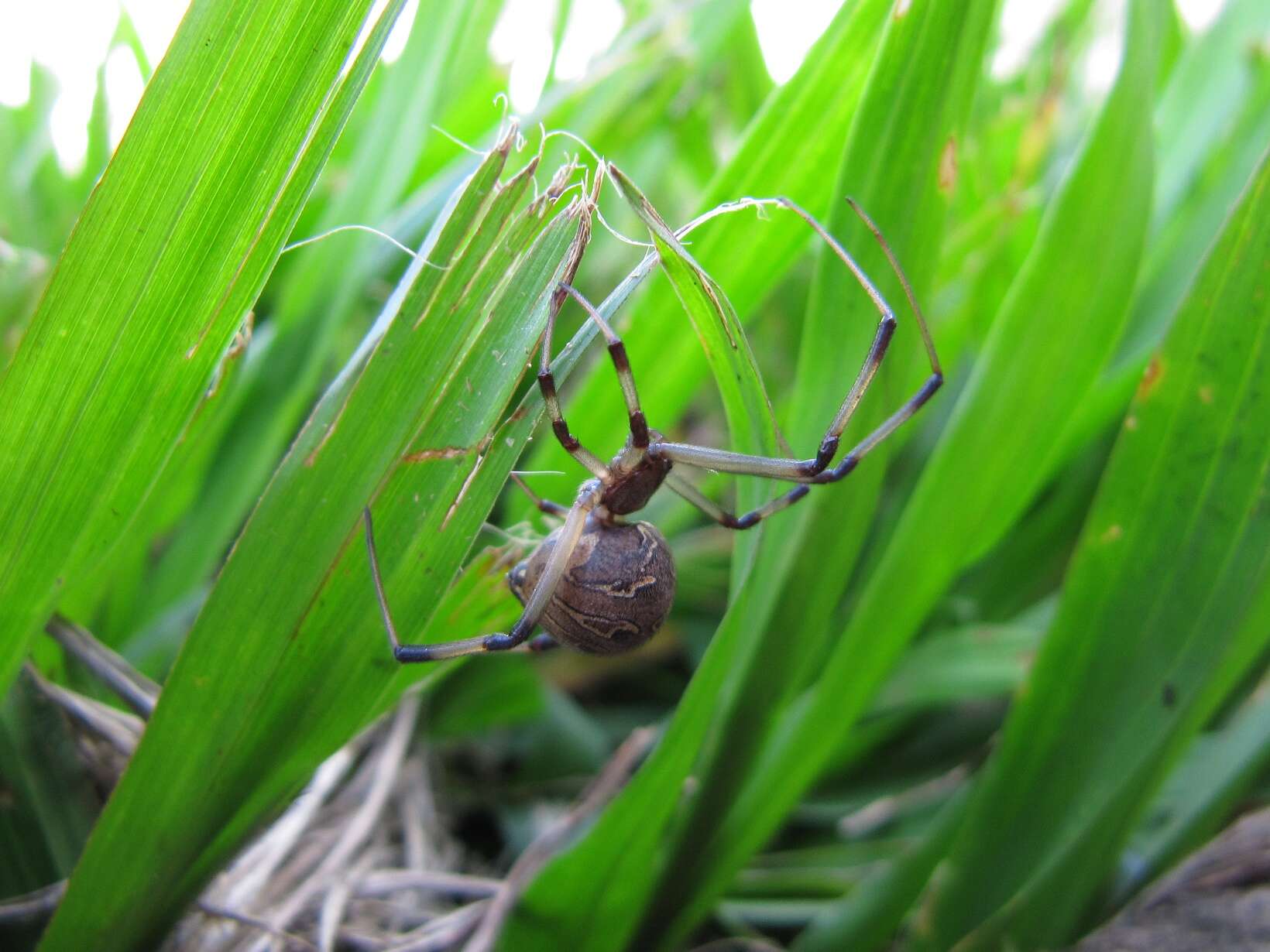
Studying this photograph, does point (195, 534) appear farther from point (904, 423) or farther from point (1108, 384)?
point (1108, 384)

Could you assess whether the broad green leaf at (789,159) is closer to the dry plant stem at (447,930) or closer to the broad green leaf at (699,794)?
the broad green leaf at (699,794)

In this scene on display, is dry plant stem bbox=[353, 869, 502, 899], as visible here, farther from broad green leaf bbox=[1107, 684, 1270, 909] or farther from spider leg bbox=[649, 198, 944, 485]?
broad green leaf bbox=[1107, 684, 1270, 909]

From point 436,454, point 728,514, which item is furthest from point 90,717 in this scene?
point 728,514

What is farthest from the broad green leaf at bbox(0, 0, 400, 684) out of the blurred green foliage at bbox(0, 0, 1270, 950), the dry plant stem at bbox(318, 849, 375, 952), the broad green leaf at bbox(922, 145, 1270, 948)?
the broad green leaf at bbox(922, 145, 1270, 948)

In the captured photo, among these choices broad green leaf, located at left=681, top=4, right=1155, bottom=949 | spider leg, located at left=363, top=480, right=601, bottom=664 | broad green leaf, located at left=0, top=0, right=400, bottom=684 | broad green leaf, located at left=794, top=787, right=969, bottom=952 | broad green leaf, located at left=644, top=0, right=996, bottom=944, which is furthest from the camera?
broad green leaf, located at left=794, top=787, right=969, bottom=952

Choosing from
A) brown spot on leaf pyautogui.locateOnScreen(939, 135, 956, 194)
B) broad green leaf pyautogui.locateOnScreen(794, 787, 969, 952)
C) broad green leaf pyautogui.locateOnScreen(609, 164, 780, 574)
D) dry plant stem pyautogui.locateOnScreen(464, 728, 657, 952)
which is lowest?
dry plant stem pyautogui.locateOnScreen(464, 728, 657, 952)

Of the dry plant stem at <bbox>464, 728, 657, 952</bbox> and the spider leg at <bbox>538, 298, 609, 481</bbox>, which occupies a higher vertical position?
the spider leg at <bbox>538, 298, 609, 481</bbox>

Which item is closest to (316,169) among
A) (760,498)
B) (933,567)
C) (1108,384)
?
(760,498)

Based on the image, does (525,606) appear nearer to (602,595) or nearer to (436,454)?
(602,595)
